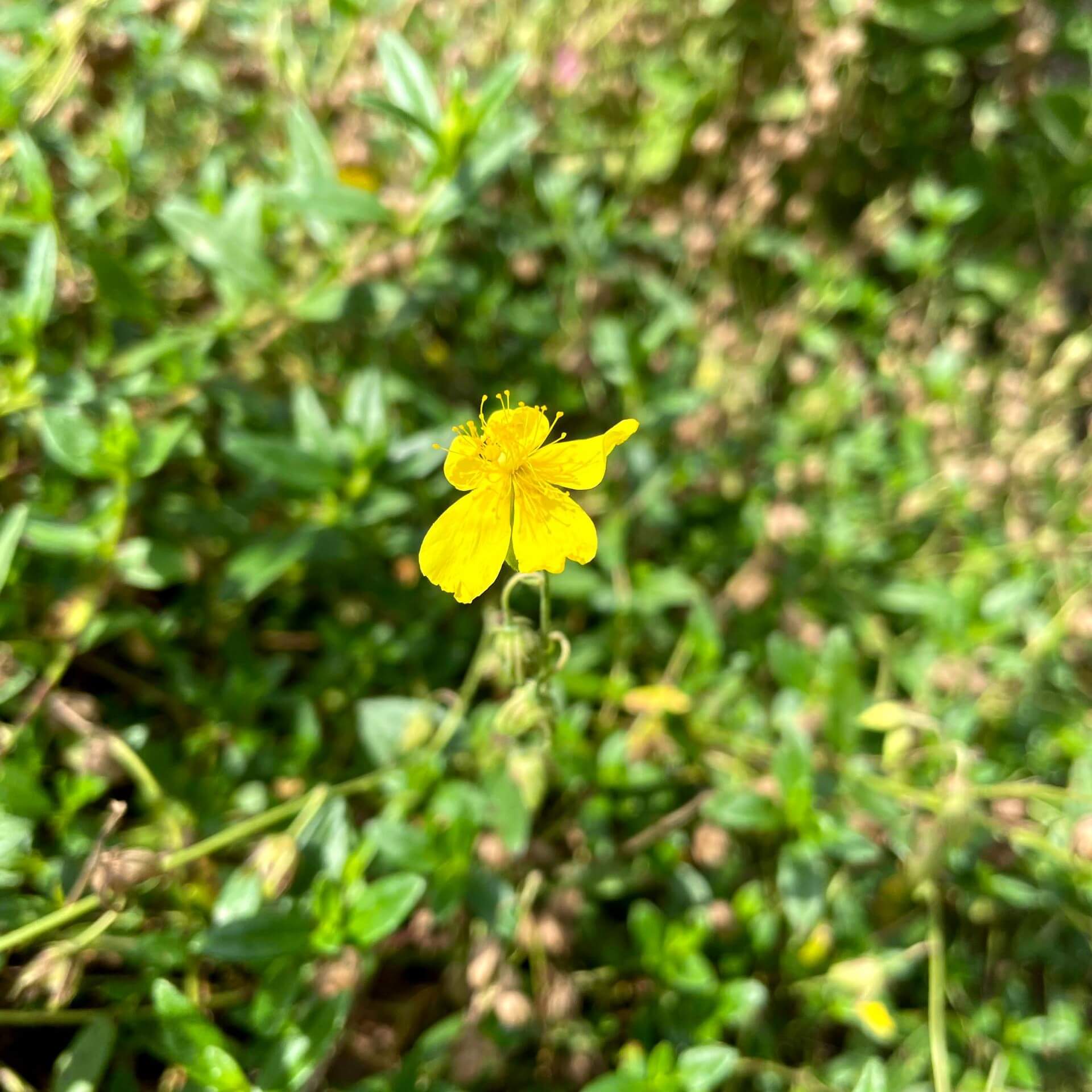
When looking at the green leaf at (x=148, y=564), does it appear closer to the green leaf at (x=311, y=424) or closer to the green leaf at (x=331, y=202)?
the green leaf at (x=311, y=424)

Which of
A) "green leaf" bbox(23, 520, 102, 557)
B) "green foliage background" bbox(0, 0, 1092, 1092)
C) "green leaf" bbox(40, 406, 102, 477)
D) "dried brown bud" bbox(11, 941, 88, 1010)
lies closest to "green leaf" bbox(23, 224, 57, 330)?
"green foliage background" bbox(0, 0, 1092, 1092)

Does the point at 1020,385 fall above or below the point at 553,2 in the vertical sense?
below

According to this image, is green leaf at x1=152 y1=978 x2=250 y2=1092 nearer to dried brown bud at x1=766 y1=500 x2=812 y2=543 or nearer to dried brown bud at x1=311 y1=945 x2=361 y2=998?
dried brown bud at x1=311 y1=945 x2=361 y2=998

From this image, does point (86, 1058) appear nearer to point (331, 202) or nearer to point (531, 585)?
point (531, 585)

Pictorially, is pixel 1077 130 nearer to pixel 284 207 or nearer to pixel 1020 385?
pixel 1020 385

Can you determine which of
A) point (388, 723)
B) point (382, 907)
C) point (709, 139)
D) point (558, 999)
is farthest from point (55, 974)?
point (709, 139)

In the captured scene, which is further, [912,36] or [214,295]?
[912,36]

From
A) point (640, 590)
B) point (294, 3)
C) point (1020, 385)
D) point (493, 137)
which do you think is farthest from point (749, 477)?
point (294, 3)
